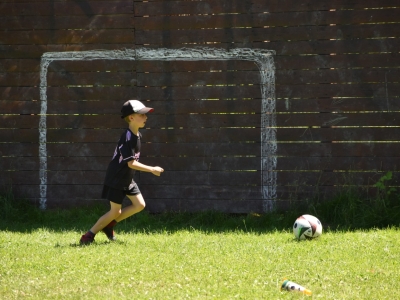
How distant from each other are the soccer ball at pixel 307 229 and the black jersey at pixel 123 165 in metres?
1.85

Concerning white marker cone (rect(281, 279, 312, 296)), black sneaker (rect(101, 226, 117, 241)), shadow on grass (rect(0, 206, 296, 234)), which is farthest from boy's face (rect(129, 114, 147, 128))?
white marker cone (rect(281, 279, 312, 296))

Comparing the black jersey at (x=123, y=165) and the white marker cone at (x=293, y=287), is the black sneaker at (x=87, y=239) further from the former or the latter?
the white marker cone at (x=293, y=287)

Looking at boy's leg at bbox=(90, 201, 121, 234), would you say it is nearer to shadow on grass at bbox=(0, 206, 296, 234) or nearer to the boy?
the boy

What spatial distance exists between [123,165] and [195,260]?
1.42 m

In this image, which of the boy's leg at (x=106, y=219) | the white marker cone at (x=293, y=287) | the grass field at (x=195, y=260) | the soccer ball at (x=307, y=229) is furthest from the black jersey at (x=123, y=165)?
the white marker cone at (x=293, y=287)

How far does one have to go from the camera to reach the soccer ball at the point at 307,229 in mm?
6859

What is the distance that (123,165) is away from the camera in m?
6.81

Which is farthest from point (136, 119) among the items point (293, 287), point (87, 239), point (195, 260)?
point (293, 287)

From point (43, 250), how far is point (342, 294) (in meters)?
3.10

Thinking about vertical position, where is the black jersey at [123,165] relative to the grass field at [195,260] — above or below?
above

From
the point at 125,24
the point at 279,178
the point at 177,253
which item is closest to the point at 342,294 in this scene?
→ the point at 177,253

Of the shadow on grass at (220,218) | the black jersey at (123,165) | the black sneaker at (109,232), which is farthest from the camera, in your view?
the shadow on grass at (220,218)

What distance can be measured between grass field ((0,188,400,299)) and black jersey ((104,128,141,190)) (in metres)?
0.63

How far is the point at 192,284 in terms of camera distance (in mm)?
5133
